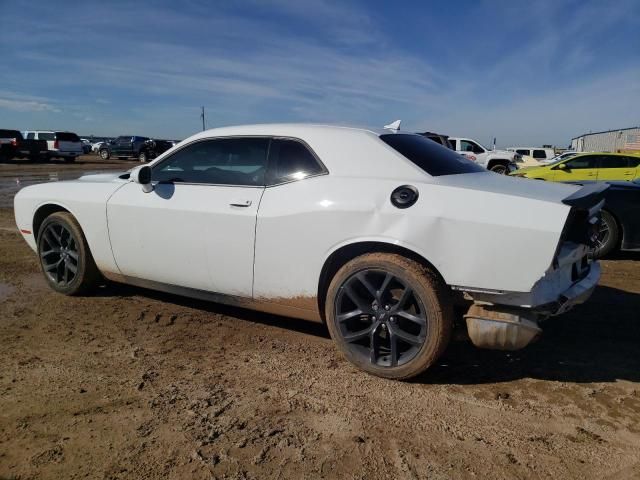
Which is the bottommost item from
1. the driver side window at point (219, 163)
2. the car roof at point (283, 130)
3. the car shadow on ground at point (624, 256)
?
the car shadow on ground at point (624, 256)

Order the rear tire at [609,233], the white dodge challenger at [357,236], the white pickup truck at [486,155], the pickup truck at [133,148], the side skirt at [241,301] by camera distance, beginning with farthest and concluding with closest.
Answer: the pickup truck at [133,148], the white pickup truck at [486,155], the rear tire at [609,233], the side skirt at [241,301], the white dodge challenger at [357,236]

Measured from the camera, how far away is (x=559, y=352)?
337 cm

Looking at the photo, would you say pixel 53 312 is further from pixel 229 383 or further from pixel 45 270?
pixel 229 383

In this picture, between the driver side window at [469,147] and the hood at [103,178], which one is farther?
the driver side window at [469,147]

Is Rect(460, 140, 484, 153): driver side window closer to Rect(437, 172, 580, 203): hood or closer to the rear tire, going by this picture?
the rear tire

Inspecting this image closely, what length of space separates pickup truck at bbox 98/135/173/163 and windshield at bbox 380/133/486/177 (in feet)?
103

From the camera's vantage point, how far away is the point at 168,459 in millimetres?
2152

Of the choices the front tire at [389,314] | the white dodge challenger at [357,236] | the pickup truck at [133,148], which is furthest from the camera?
the pickup truck at [133,148]

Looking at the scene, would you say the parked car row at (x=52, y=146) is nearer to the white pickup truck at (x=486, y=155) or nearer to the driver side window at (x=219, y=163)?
the white pickup truck at (x=486, y=155)

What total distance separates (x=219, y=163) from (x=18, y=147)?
2752 centimetres

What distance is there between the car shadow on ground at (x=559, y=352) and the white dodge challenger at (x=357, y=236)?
1.51 ft

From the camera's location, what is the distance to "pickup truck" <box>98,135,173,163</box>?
3288 cm

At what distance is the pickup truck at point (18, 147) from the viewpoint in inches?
1016

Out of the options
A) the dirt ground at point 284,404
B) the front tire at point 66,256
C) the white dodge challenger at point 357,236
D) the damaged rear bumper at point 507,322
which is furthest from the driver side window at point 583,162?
the front tire at point 66,256
